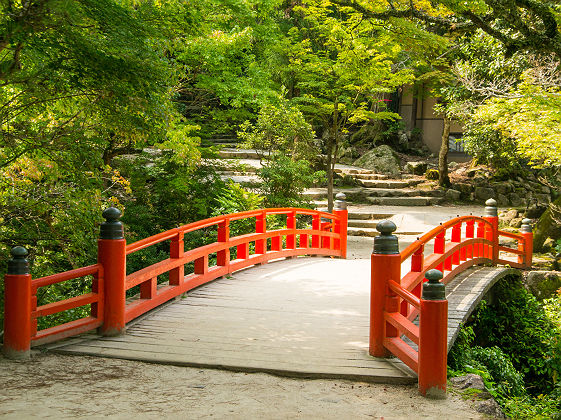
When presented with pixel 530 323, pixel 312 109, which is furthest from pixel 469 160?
pixel 530 323

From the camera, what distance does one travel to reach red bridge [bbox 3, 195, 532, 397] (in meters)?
4.84

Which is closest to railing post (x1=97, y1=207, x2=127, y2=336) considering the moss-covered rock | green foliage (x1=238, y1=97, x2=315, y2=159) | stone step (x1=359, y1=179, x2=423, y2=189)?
green foliage (x1=238, y1=97, x2=315, y2=159)

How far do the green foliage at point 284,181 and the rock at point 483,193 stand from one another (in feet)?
30.7

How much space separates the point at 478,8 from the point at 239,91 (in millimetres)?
6778

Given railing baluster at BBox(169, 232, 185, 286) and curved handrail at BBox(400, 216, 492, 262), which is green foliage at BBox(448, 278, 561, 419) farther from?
railing baluster at BBox(169, 232, 185, 286)

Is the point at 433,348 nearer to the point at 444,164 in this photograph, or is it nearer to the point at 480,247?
the point at 480,247

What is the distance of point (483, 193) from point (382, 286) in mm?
18415

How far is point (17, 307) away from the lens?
4957 millimetres

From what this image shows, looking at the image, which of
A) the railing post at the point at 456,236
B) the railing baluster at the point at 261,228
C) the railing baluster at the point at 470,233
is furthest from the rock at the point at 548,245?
the railing baluster at the point at 261,228

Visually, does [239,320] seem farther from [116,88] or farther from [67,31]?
[67,31]

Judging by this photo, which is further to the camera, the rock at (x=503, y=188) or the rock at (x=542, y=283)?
the rock at (x=503, y=188)

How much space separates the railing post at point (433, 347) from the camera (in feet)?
14.4

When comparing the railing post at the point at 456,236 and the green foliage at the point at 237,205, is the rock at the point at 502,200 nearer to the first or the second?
the green foliage at the point at 237,205

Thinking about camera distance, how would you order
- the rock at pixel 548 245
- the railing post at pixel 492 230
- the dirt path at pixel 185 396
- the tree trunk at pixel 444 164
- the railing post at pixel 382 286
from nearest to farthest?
1. the dirt path at pixel 185 396
2. the railing post at pixel 382 286
3. the railing post at pixel 492 230
4. the rock at pixel 548 245
5. the tree trunk at pixel 444 164
